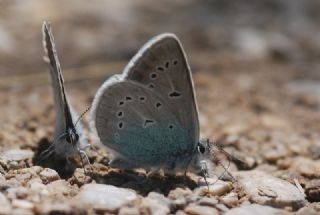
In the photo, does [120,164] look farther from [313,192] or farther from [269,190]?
[313,192]

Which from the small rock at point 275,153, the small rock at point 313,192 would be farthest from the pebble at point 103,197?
the small rock at point 275,153

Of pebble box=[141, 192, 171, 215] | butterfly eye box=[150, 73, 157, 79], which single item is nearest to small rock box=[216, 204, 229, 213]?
pebble box=[141, 192, 171, 215]

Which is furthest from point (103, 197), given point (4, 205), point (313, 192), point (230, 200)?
point (313, 192)

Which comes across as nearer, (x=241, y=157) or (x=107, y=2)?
(x=241, y=157)

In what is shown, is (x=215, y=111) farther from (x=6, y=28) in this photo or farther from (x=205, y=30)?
(x=6, y=28)

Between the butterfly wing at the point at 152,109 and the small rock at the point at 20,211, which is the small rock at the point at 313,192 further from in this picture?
the small rock at the point at 20,211

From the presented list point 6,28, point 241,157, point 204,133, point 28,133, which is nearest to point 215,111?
point 204,133

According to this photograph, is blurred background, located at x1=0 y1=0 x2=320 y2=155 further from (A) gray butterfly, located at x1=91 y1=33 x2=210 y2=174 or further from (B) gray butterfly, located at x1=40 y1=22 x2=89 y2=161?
(A) gray butterfly, located at x1=91 y1=33 x2=210 y2=174

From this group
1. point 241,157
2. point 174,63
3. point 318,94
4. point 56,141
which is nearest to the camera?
point 174,63
